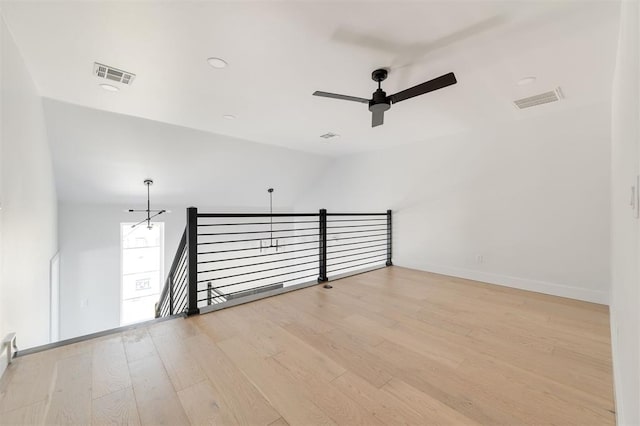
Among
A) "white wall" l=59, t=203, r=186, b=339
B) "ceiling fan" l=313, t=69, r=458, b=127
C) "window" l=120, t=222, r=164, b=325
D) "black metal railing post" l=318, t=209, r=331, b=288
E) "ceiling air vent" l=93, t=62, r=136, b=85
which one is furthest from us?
"window" l=120, t=222, r=164, b=325

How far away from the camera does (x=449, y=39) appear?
208 centimetres

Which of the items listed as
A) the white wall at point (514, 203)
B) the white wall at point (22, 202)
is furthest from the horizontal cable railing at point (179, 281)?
the white wall at point (514, 203)

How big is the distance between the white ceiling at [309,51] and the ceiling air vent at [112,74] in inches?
2.4

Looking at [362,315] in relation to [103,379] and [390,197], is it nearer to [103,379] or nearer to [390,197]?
[103,379]

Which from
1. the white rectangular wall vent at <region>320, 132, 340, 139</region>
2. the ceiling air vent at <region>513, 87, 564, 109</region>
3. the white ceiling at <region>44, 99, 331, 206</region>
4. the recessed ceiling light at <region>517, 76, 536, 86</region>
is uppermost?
the white rectangular wall vent at <region>320, 132, 340, 139</region>

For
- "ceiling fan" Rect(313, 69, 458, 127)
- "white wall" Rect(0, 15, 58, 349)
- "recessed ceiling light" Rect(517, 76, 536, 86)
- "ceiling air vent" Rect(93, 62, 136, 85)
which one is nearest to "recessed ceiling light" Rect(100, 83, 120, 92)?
"ceiling air vent" Rect(93, 62, 136, 85)

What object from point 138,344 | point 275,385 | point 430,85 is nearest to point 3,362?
point 138,344

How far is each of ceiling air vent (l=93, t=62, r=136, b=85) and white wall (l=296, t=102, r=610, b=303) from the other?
424 centimetres

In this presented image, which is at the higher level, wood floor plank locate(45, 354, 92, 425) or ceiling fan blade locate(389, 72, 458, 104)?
ceiling fan blade locate(389, 72, 458, 104)

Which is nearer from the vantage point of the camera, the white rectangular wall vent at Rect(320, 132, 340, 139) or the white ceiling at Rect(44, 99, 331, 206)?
the white ceiling at Rect(44, 99, 331, 206)

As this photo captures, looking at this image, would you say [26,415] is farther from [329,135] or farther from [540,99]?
[540,99]

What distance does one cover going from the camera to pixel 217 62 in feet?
7.80

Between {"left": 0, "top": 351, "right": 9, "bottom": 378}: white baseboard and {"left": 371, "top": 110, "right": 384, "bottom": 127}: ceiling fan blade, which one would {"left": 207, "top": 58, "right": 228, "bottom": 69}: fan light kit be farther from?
{"left": 0, "top": 351, "right": 9, "bottom": 378}: white baseboard

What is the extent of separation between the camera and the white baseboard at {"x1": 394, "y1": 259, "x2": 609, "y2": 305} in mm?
3203
